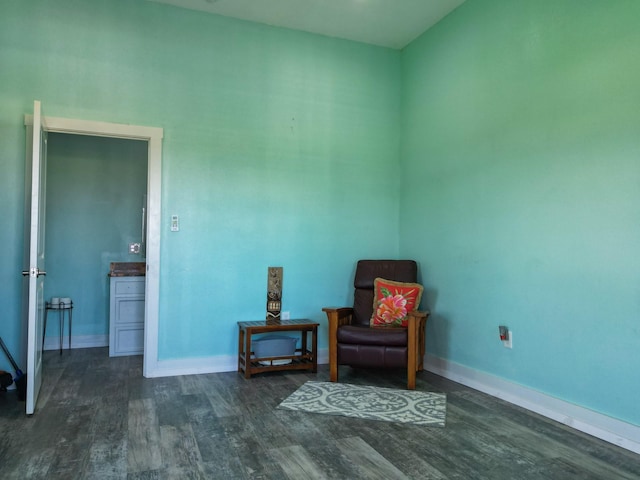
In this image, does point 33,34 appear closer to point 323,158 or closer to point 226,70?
point 226,70

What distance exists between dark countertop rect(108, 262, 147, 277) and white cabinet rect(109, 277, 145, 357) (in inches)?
1.7

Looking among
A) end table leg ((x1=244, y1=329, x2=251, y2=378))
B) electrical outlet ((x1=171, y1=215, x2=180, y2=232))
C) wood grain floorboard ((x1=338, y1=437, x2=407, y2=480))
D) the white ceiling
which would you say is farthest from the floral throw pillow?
the white ceiling

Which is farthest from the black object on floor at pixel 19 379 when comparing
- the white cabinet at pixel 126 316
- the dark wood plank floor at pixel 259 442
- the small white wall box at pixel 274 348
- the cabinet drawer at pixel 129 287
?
the small white wall box at pixel 274 348

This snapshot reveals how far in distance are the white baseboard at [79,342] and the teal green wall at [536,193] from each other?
3.47 metres

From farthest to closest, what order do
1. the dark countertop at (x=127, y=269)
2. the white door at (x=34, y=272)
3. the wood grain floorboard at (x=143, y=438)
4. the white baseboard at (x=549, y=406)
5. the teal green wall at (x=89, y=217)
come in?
1. the teal green wall at (x=89, y=217)
2. the dark countertop at (x=127, y=269)
3. the white door at (x=34, y=272)
4. the white baseboard at (x=549, y=406)
5. the wood grain floorboard at (x=143, y=438)

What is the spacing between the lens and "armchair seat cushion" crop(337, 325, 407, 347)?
3527mm

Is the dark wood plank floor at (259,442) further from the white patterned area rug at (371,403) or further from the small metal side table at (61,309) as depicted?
Result: the small metal side table at (61,309)

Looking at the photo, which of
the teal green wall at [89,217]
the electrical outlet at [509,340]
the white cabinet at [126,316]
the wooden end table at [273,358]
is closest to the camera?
the electrical outlet at [509,340]

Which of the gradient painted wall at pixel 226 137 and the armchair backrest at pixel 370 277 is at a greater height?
the gradient painted wall at pixel 226 137

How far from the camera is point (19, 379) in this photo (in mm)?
3203

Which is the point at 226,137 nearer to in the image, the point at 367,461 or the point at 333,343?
the point at 333,343

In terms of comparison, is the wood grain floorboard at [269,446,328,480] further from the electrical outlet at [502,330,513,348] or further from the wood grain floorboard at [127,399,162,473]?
the electrical outlet at [502,330,513,348]

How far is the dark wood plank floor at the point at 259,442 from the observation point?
2.15 m

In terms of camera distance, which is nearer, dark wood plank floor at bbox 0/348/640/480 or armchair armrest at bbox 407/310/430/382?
dark wood plank floor at bbox 0/348/640/480
